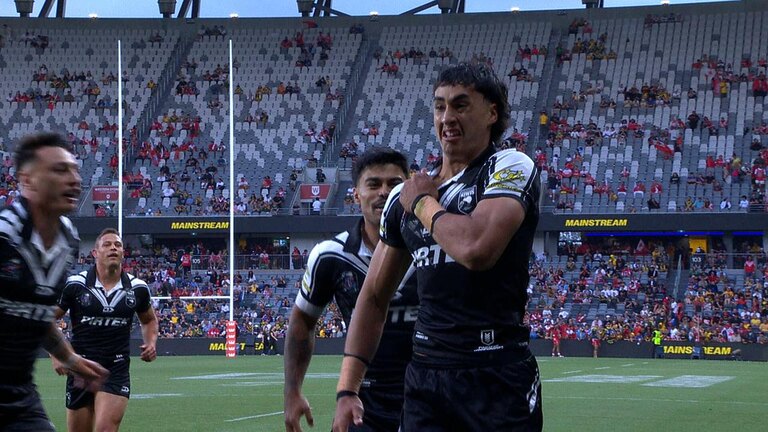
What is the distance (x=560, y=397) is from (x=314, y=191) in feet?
104

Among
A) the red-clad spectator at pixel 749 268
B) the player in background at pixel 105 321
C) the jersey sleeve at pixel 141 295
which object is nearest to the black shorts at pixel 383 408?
the player in background at pixel 105 321

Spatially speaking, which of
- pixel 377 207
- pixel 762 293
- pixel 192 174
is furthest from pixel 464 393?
pixel 192 174

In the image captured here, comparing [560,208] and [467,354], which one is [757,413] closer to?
[467,354]

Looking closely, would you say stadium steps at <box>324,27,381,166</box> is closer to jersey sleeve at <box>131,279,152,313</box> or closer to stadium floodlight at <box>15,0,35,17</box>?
stadium floodlight at <box>15,0,35,17</box>

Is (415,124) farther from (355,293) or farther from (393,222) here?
(393,222)

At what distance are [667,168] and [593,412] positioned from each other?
110 feet

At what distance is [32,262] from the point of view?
6.46 metres

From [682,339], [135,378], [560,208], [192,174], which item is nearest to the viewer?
[135,378]

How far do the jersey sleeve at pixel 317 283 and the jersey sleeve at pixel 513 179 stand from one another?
2258 millimetres

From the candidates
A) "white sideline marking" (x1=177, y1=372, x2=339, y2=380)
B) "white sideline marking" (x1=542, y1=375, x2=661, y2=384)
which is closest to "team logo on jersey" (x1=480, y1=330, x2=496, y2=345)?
"white sideline marking" (x1=542, y1=375, x2=661, y2=384)

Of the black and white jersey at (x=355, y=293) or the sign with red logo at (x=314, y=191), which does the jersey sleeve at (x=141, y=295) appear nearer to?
the black and white jersey at (x=355, y=293)

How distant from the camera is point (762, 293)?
142 feet

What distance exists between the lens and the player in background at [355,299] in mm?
6566

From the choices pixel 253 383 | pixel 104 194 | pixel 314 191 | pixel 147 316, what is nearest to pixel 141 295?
pixel 147 316
